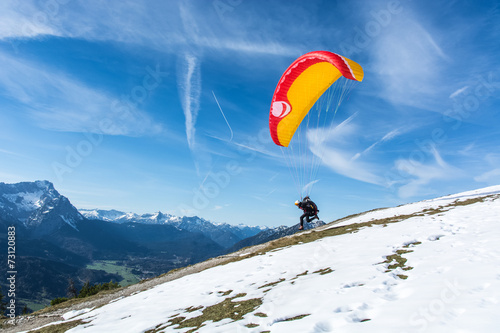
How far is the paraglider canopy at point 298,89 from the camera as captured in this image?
708 inches

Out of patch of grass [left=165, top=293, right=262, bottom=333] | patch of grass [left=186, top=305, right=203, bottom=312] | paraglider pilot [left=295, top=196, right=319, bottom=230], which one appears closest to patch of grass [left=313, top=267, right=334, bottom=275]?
patch of grass [left=165, top=293, right=262, bottom=333]

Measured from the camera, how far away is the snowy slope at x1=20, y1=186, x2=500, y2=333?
18.9ft

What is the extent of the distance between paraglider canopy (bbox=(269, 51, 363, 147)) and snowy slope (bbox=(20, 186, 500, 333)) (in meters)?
10.1

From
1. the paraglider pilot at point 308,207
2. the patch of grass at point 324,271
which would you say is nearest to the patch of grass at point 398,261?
the patch of grass at point 324,271

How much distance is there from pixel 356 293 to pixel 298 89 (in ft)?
51.2

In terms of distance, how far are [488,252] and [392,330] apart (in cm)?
688

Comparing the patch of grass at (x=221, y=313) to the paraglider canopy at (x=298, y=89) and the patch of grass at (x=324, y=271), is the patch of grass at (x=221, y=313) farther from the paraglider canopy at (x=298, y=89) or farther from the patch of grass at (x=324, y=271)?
the paraglider canopy at (x=298, y=89)

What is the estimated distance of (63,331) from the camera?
470 inches

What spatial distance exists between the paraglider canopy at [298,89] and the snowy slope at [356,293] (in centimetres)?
1013

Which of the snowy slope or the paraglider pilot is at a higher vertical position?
the paraglider pilot

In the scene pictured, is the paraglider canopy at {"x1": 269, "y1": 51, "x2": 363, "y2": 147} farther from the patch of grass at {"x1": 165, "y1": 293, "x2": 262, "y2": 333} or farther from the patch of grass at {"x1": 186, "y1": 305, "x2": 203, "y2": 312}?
the patch of grass at {"x1": 186, "y1": 305, "x2": 203, "y2": 312}

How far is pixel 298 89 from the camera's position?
20.0m

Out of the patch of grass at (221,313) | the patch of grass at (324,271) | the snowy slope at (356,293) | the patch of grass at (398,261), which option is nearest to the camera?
the snowy slope at (356,293)

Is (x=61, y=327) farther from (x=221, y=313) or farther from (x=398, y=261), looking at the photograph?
(x=398, y=261)
